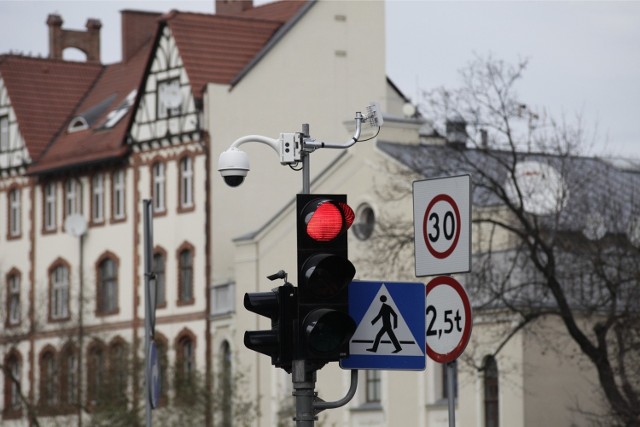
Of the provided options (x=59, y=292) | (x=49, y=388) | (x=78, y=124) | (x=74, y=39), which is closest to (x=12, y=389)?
(x=59, y=292)

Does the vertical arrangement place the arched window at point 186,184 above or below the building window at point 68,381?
above

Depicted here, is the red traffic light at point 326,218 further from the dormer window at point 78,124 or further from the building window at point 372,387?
the dormer window at point 78,124

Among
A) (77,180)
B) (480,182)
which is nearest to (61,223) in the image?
(77,180)

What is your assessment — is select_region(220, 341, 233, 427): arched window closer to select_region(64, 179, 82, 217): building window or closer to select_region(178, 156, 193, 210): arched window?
select_region(178, 156, 193, 210): arched window

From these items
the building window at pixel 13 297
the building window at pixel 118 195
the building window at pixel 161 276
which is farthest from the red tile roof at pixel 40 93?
the building window at pixel 161 276

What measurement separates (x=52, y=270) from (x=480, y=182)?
30.1m

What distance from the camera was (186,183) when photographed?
208ft

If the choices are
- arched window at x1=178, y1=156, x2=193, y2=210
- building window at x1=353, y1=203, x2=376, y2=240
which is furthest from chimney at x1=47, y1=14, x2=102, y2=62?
building window at x1=353, y1=203, x2=376, y2=240

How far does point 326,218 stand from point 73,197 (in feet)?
181

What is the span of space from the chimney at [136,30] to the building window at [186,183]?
9614 mm

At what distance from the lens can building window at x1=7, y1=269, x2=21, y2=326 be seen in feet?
224

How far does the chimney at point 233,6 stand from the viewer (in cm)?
7197

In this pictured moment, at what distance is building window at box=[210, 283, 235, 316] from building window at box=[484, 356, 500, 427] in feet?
41.7

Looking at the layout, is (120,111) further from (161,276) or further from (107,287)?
(161,276)
